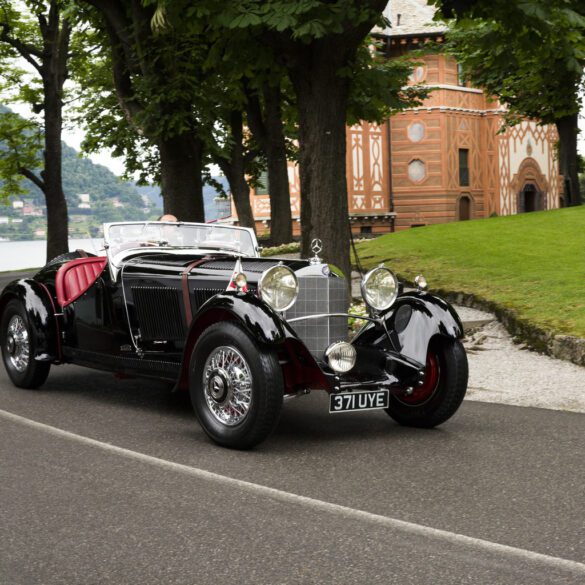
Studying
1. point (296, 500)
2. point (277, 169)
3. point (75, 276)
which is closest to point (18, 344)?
point (75, 276)

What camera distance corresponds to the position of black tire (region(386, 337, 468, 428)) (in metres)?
7.06

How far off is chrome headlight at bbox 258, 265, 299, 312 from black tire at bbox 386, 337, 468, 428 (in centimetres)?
113

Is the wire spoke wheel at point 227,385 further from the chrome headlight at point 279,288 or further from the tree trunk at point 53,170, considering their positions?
the tree trunk at point 53,170

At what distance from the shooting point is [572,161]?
31.9 metres

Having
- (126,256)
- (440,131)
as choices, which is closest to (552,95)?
(440,131)

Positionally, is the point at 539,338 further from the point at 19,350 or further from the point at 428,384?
the point at 19,350

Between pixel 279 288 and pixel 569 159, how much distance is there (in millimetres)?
27048

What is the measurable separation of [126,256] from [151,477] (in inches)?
120

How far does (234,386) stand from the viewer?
21.4 feet

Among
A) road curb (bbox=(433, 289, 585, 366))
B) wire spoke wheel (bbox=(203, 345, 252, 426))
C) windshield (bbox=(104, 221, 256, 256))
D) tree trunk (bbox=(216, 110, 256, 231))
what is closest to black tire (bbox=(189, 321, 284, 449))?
wire spoke wheel (bbox=(203, 345, 252, 426))

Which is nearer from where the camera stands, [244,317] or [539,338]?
[244,317]

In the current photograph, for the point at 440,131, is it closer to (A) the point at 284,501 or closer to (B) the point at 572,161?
(B) the point at 572,161

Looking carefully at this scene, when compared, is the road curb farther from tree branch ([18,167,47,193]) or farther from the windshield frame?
tree branch ([18,167,47,193])

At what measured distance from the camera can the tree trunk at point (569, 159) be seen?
31.1 metres
